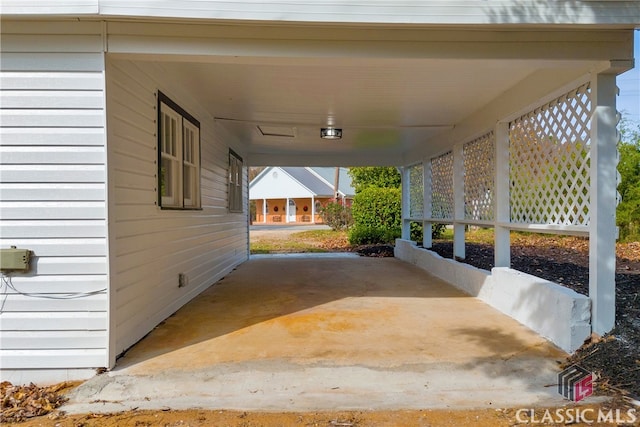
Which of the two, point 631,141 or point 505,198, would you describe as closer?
point 505,198

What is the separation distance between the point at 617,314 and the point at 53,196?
16.9 ft

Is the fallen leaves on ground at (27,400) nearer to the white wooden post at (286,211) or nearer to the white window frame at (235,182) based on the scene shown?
the white window frame at (235,182)

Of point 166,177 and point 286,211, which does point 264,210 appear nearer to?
point 286,211

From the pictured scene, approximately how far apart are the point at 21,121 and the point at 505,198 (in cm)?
526

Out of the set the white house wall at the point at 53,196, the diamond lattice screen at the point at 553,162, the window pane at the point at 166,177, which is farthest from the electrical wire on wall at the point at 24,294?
the diamond lattice screen at the point at 553,162

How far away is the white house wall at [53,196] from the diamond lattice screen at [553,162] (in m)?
4.27

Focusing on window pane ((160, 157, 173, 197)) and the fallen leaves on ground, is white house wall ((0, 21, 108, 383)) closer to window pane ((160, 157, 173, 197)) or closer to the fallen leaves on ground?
the fallen leaves on ground

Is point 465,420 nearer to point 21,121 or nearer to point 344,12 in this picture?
point 344,12

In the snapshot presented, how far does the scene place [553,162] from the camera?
14.2ft

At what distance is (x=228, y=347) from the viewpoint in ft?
12.0

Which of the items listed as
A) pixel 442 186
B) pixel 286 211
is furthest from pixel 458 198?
pixel 286 211

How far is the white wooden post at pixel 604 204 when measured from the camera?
3424 mm

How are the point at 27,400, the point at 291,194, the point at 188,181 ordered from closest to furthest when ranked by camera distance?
the point at 27,400 → the point at 188,181 → the point at 291,194

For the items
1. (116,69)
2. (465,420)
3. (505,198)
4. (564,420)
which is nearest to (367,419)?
(465,420)
